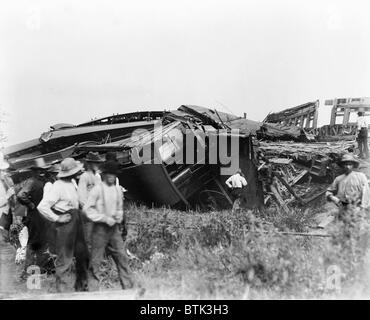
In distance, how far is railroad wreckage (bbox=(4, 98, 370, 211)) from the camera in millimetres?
10625

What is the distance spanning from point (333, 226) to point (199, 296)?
2.04 meters

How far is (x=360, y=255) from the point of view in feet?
18.9

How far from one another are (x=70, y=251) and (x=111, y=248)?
0.56 m

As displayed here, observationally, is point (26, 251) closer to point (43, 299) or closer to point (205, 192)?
point (43, 299)

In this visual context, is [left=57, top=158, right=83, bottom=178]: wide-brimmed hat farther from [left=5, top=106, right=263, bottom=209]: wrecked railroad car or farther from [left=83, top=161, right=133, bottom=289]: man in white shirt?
[left=5, top=106, right=263, bottom=209]: wrecked railroad car

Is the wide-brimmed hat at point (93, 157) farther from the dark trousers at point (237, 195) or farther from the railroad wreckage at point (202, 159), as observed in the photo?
the dark trousers at point (237, 195)

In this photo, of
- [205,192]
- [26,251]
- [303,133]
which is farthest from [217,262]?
[303,133]

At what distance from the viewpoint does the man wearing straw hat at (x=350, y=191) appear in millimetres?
7180

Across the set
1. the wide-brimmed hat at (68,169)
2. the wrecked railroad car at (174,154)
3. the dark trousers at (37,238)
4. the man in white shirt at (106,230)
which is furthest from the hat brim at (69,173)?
the wrecked railroad car at (174,154)

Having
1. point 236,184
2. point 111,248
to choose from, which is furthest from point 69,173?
point 236,184

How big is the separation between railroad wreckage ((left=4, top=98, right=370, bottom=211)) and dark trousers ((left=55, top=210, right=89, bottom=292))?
388cm

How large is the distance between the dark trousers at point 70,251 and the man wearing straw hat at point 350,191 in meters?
3.90

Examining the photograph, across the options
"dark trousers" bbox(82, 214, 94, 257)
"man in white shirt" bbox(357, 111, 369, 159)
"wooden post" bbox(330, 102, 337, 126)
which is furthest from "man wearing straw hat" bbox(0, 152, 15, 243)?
"wooden post" bbox(330, 102, 337, 126)
